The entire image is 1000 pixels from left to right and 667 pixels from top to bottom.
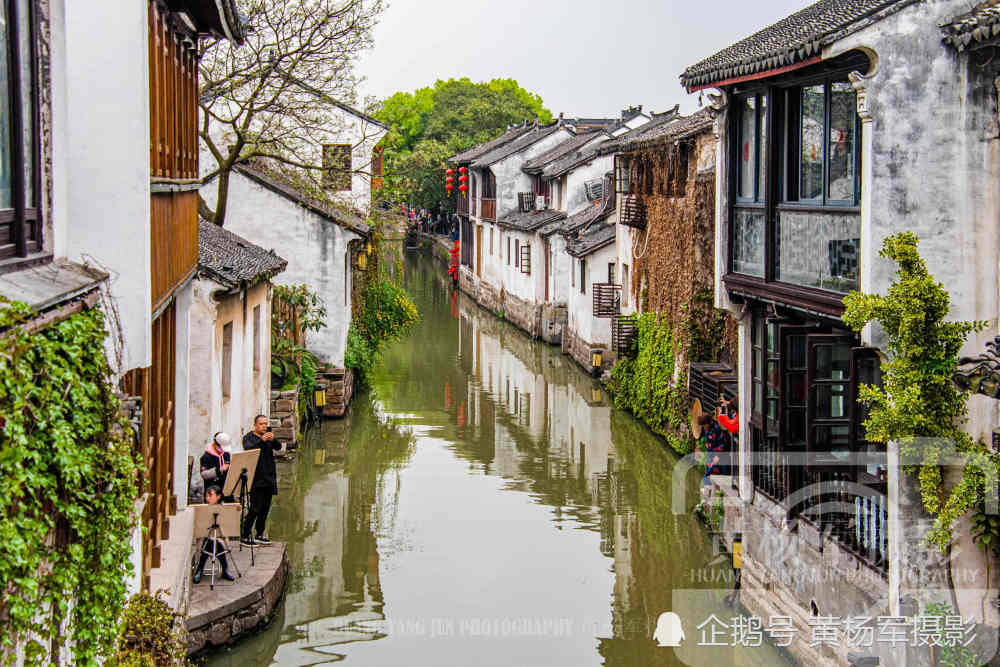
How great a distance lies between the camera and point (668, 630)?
42.8 ft

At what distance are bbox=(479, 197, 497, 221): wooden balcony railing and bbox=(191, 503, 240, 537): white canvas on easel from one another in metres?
38.9

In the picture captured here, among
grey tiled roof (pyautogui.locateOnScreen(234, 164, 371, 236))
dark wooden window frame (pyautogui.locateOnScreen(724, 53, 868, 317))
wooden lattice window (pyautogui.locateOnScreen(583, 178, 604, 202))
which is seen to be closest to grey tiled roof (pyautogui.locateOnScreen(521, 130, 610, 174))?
wooden lattice window (pyautogui.locateOnScreen(583, 178, 604, 202))

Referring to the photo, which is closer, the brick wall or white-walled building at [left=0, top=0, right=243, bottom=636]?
white-walled building at [left=0, top=0, right=243, bottom=636]

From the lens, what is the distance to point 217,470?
46.8 feet

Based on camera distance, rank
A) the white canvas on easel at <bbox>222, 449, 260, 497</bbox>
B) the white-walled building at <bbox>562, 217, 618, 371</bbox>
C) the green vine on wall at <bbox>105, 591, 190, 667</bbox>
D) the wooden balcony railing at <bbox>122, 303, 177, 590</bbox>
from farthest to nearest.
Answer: the white-walled building at <bbox>562, 217, 618, 371</bbox> < the white canvas on easel at <bbox>222, 449, 260, 497</bbox> < the wooden balcony railing at <bbox>122, 303, 177, 590</bbox> < the green vine on wall at <bbox>105, 591, 190, 667</bbox>

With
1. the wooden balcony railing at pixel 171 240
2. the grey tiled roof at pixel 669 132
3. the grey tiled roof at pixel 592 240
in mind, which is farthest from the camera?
the grey tiled roof at pixel 592 240

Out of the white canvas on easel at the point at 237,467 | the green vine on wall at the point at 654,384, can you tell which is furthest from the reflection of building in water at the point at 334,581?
the green vine on wall at the point at 654,384

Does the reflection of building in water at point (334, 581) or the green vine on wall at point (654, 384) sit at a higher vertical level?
the green vine on wall at point (654, 384)

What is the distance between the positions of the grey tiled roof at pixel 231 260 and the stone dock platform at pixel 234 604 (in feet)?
14.9

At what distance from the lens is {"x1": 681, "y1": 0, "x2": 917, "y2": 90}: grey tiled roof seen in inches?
377

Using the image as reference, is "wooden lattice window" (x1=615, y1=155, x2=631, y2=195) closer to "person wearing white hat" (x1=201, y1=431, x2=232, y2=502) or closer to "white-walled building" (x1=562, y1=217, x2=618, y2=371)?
"white-walled building" (x1=562, y1=217, x2=618, y2=371)

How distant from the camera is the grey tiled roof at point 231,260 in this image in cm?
1650

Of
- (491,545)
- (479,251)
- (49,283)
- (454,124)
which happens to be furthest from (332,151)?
(454,124)

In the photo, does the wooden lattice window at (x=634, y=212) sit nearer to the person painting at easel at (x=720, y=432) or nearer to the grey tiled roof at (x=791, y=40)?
the person painting at easel at (x=720, y=432)
